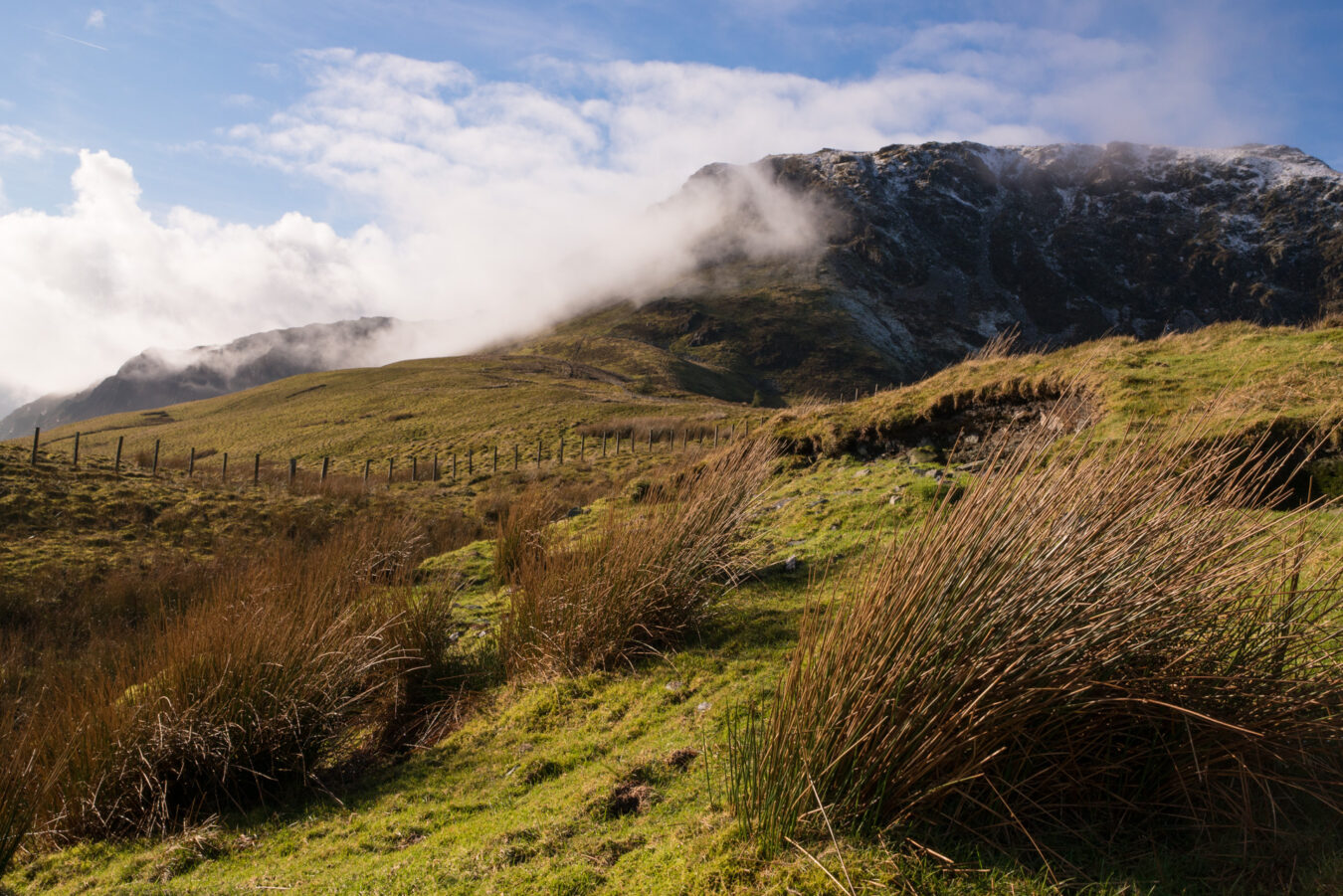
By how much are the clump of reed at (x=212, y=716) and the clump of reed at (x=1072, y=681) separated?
175 inches

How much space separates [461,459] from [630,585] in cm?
3667

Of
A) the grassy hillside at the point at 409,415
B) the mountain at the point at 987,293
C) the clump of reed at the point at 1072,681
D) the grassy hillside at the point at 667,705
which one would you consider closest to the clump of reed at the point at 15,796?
the grassy hillside at the point at 667,705

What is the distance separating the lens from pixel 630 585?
7.26 m

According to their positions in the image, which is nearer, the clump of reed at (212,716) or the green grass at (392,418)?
the clump of reed at (212,716)

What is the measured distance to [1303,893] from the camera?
8.93ft

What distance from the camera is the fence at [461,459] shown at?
30266 millimetres

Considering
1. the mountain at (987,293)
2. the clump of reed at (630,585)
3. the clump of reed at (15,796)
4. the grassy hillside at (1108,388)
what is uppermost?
the mountain at (987,293)

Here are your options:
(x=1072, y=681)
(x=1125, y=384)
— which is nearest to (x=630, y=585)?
(x=1072, y=681)

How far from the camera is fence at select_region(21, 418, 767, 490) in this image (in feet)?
99.3

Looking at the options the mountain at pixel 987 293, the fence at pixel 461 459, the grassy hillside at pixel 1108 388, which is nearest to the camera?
the grassy hillside at pixel 1108 388

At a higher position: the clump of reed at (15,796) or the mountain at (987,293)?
the mountain at (987,293)

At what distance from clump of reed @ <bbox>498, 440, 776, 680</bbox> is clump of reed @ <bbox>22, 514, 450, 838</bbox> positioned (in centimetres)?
130

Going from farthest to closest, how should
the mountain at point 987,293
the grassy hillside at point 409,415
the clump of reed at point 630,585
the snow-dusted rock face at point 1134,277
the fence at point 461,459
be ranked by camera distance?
the snow-dusted rock face at point 1134,277, the mountain at point 987,293, the grassy hillside at point 409,415, the fence at point 461,459, the clump of reed at point 630,585

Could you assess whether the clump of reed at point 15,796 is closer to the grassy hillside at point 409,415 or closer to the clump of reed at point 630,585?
the clump of reed at point 630,585
